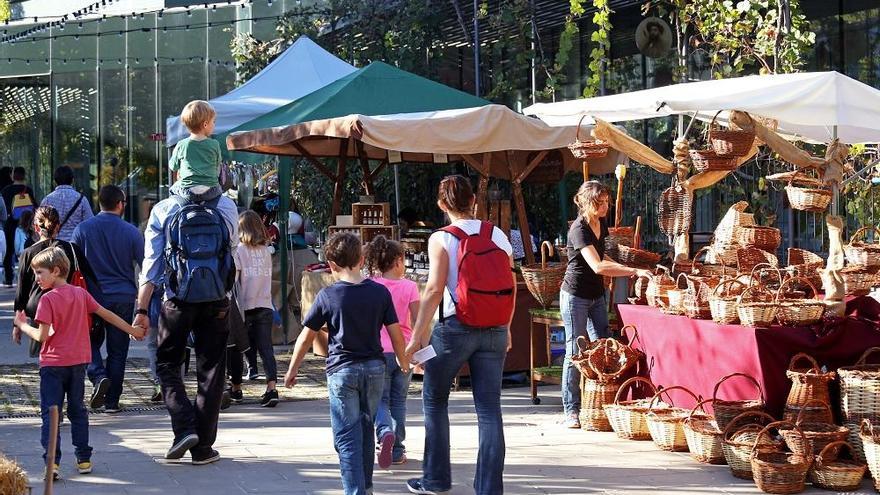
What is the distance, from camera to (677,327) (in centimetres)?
877

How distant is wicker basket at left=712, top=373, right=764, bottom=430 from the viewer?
7906 millimetres

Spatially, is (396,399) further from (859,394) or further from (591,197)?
(859,394)

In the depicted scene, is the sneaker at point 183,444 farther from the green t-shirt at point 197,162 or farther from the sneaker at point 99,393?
the sneaker at point 99,393

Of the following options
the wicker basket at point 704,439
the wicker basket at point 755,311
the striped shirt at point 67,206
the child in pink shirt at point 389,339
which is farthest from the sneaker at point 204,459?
the striped shirt at point 67,206

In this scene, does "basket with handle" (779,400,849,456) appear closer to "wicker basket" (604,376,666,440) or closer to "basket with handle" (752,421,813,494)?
"basket with handle" (752,421,813,494)

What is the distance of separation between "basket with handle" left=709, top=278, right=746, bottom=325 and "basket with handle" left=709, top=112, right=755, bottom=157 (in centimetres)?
129

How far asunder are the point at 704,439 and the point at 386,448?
1933 mm

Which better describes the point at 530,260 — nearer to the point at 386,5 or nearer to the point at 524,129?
the point at 524,129

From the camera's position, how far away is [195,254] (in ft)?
25.5

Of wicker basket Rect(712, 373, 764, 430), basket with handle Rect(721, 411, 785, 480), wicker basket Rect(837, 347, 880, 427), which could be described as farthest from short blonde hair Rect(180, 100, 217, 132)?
wicker basket Rect(837, 347, 880, 427)

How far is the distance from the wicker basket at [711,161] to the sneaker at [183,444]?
401 cm

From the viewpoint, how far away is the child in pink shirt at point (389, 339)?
25.4 ft

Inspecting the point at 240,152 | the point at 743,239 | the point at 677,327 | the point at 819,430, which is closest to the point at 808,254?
the point at 743,239

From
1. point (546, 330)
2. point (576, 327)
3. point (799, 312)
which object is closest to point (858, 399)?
point (799, 312)
